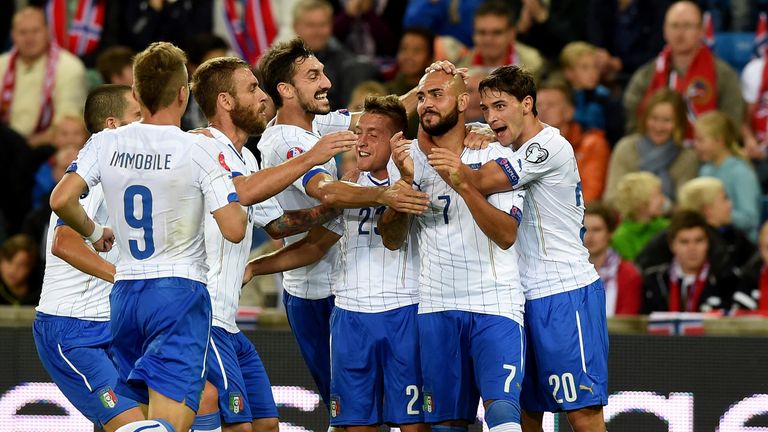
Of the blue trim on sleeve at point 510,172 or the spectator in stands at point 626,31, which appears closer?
the blue trim on sleeve at point 510,172

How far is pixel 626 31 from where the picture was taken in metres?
14.5

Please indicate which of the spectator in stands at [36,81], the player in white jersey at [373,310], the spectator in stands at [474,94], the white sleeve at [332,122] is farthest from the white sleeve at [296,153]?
the spectator in stands at [36,81]

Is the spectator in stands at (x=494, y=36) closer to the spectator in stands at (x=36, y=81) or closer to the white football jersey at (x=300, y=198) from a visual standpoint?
the spectator in stands at (x=36, y=81)

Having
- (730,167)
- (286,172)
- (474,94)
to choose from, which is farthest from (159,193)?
(730,167)

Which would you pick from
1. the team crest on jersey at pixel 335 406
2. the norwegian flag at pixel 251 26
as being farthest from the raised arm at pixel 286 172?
the norwegian flag at pixel 251 26

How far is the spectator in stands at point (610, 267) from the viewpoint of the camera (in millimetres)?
11305

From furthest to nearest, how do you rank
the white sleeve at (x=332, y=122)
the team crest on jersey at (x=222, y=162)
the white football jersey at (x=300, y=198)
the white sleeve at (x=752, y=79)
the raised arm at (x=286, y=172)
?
1. the white sleeve at (x=752, y=79)
2. the white sleeve at (x=332, y=122)
3. the white football jersey at (x=300, y=198)
4. the raised arm at (x=286, y=172)
5. the team crest on jersey at (x=222, y=162)

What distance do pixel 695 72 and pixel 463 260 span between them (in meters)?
5.83

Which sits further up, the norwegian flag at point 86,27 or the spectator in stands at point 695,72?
the norwegian flag at point 86,27

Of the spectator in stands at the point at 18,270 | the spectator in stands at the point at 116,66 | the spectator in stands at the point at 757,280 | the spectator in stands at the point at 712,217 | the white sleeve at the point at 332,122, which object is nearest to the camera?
the white sleeve at the point at 332,122

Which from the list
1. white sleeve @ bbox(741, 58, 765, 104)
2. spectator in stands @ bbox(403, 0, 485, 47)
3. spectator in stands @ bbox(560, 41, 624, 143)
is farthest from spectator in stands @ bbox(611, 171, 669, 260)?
spectator in stands @ bbox(403, 0, 485, 47)

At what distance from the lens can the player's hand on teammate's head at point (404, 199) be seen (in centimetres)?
813

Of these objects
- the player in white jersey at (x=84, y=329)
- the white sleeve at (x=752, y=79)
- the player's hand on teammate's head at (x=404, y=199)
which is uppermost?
the white sleeve at (x=752, y=79)

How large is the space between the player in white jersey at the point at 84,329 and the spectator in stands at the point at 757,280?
5.03 meters
